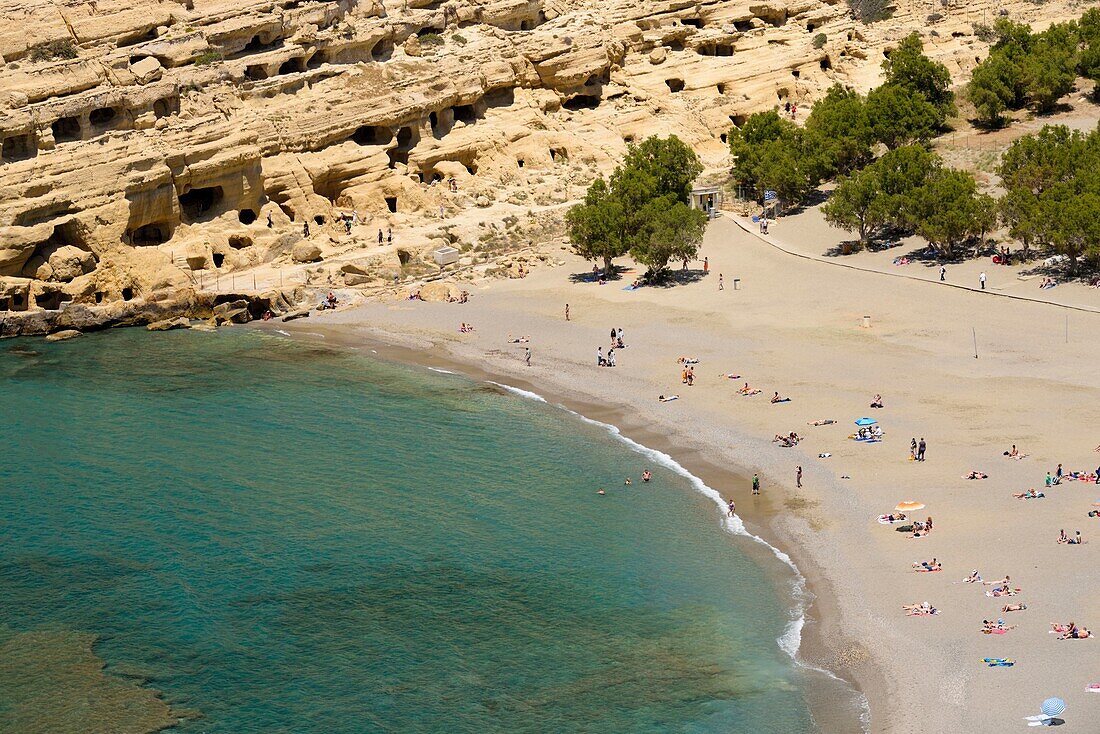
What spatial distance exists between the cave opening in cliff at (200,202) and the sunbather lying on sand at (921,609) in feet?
148

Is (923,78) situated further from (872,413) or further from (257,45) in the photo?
(257,45)

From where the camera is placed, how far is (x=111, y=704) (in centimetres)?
2986

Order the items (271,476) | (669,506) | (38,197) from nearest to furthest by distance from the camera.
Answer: (669,506), (271,476), (38,197)

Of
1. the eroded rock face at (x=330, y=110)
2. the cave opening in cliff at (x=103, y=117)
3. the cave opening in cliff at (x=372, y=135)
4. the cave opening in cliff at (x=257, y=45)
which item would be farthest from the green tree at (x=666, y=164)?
the cave opening in cliff at (x=103, y=117)

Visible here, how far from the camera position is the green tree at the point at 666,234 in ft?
203

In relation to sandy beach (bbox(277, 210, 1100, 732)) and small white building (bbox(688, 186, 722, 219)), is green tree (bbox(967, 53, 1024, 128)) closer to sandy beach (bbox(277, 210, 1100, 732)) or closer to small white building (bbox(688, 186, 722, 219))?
sandy beach (bbox(277, 210, 1100, 732))

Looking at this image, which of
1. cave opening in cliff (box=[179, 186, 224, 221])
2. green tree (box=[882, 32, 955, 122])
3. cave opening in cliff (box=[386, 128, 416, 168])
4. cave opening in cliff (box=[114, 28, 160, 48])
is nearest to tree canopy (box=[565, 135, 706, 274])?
cave opening in cliff (box=[386, 128, 416, 168])

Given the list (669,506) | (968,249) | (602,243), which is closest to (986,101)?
(968,249)

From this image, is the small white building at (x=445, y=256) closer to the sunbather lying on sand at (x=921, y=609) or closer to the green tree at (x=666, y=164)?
the green tree at (x=666, y=164)

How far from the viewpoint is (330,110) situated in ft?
225

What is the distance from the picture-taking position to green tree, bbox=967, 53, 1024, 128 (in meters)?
74.1

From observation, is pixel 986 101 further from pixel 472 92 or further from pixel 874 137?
pixel 472 92

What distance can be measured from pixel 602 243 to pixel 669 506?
83.4 ft

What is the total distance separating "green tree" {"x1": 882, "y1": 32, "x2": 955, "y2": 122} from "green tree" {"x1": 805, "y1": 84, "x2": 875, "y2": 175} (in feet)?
10.6
